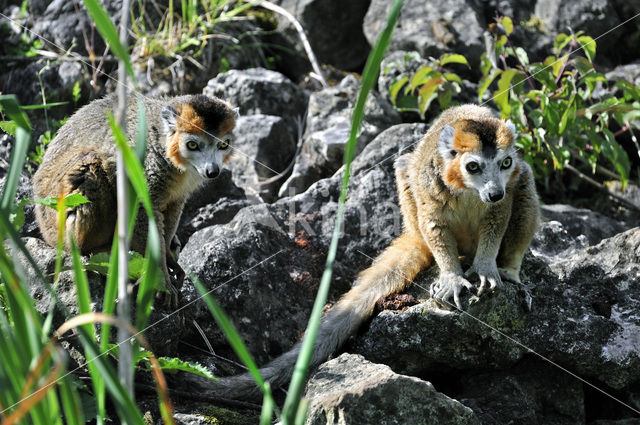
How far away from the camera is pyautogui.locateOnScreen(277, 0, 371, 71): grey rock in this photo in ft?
30.0

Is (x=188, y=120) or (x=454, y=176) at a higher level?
(x=188, y=120)

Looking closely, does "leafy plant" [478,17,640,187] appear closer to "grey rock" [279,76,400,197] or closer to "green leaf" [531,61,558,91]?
"green leaf" [531,61,558,91]

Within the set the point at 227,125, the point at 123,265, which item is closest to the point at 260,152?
the point at 227,125

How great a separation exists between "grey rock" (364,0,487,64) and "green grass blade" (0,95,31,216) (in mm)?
6339

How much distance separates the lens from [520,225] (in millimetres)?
5477

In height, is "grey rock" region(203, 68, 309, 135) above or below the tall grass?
below

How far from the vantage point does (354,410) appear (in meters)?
3.88

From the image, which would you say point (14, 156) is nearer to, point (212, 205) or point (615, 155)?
point (212, 205)

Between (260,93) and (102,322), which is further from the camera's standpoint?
(260,93)

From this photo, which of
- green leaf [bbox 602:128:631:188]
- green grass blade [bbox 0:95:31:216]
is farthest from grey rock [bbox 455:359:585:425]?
green grass blade [bbox 0:95:31:216]

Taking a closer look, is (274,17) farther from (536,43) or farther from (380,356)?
(380,356)

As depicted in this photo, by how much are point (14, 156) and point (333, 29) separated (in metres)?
7.22

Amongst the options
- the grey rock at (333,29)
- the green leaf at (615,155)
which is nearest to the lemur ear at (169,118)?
the grey rock at (333,29)

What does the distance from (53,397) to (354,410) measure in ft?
6.17
